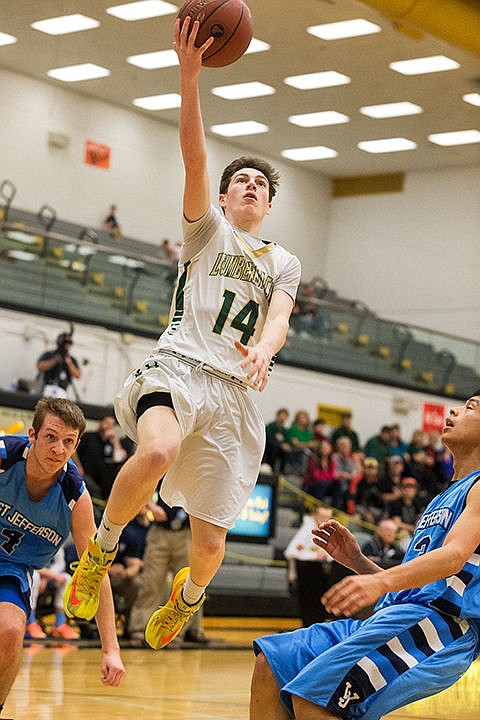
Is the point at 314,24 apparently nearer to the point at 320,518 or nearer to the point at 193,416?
the point at 320,518

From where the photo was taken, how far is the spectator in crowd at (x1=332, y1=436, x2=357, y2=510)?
16.5m

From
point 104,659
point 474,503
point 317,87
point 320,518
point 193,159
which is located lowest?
point 320,518

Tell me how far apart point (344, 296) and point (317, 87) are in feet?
22.9

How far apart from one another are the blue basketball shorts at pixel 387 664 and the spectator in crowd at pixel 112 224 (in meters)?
18.5

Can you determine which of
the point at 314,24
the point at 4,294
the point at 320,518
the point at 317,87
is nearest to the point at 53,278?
the point at 4,294

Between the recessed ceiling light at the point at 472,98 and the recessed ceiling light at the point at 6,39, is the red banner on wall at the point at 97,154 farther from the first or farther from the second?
the recessed ceiling light at the point at 472,98

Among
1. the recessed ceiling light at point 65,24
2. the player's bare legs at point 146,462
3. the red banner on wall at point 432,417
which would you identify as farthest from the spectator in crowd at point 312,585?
the recessed ceiling light at point 65,24

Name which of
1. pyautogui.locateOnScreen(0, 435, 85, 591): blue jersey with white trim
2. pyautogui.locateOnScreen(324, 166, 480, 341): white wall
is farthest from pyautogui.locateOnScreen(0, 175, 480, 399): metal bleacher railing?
pyautogui.locateOnScreen(0, 435, 85, 591): blue jersey with white trim

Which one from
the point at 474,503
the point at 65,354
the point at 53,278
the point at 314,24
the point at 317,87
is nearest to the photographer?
the point at 474,503

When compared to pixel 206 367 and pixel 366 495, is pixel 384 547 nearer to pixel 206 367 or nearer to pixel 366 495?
pixel 366 495

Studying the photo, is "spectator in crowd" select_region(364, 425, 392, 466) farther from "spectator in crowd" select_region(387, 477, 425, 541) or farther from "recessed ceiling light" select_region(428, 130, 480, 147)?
"recessed ceiling light" select_region(428, 130, 480, 147)

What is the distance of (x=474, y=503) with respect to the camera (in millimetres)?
3955

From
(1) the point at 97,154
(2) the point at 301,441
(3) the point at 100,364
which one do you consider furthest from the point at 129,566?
(1) the point at 97,154

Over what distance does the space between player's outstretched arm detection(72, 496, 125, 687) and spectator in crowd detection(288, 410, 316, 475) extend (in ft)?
39.3
